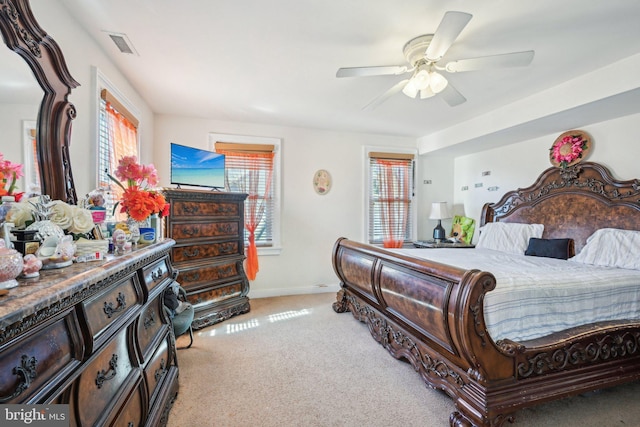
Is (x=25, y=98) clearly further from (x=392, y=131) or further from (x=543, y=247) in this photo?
(x=543, y=247)

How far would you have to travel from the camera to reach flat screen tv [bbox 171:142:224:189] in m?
3.01

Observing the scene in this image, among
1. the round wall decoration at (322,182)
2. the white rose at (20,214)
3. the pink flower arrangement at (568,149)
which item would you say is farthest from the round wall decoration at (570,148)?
the white rose at (20,214)

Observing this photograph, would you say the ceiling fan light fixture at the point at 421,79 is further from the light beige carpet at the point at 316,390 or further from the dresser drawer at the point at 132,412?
the dresser drawer at the point at 132,412

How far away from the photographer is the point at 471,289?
1526 millimetres

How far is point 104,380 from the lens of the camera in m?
1.05

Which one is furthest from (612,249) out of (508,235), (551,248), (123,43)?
(123,43)

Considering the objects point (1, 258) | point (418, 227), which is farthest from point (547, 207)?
point (1, 258)

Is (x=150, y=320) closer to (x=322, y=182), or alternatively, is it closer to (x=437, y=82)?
(x=437, y=82)

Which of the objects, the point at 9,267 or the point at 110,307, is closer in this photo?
the point at 9,267

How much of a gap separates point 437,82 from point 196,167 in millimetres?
2555

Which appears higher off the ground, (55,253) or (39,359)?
(55,253)

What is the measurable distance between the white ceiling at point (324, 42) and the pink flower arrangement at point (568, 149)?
2.77ft

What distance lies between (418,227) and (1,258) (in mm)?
4915

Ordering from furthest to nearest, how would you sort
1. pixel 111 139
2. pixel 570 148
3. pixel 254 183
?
pixel 254 183
pixel 570 148
pixel 111 139
